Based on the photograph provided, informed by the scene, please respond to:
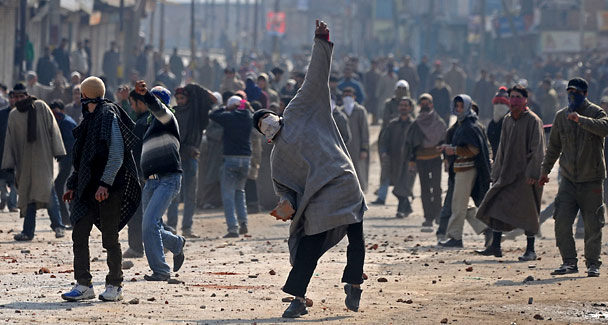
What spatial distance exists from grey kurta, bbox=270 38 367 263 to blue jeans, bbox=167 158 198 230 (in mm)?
5429

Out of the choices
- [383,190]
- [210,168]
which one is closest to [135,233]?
[210,168]

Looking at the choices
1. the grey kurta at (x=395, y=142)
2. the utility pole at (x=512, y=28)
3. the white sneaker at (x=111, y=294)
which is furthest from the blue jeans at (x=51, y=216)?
the utility pole at (x=512, y=28)

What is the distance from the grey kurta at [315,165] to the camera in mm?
8445

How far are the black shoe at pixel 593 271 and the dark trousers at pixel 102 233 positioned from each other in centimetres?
406

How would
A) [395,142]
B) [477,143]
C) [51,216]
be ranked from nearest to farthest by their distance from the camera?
[477,143] → [51,216] → [395,142]

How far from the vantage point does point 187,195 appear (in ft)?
47.0

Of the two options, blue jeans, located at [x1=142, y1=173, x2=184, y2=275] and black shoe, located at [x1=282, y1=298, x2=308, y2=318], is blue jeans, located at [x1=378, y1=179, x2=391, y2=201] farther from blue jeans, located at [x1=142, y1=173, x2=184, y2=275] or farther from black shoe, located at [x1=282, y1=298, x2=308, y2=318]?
black shoe, located at [x1=282, y1=298, x2=308, y2=318]

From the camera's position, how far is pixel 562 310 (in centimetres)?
889

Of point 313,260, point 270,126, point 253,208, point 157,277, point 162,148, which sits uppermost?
point 270,126

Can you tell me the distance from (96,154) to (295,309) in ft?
5.67

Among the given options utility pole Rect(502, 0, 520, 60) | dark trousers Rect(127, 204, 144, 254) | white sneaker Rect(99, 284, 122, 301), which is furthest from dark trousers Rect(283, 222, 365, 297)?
utility pole Rect(502, 0, 520, 60)

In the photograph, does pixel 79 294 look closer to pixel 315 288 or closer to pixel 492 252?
pixel 315 288

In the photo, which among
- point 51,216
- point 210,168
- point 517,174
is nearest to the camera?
point 517,174

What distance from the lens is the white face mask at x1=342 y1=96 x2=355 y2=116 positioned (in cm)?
1920
